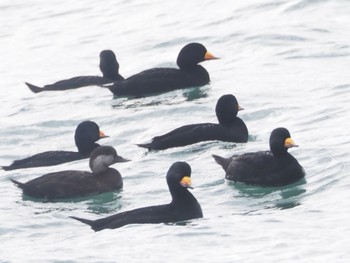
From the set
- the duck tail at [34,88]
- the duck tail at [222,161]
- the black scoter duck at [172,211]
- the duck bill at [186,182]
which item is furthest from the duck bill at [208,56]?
the duck bill at [186,182]

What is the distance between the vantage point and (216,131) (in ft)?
71.5

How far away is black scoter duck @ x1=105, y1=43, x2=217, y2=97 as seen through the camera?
25297 mm

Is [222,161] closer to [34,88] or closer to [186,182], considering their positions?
[186,182]

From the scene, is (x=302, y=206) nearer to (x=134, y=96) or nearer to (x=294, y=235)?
(x=294, y=235)

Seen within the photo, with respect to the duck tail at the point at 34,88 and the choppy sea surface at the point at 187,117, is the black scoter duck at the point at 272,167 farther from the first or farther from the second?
the duck tail at the point at 34,88

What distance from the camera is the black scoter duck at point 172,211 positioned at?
17438 millimetres

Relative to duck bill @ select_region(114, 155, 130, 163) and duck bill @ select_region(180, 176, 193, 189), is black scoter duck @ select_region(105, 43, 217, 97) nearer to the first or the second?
duck bill @ select_region(114, 155, 130, 163)

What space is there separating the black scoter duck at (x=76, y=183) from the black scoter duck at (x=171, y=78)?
5.39 metres

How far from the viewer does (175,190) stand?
58.7 ft

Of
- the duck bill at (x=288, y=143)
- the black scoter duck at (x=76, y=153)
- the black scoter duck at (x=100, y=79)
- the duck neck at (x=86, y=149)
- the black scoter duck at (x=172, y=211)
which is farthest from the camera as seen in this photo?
the black scoter duck at (x=100, y=79)

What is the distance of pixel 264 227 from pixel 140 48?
12.9 m

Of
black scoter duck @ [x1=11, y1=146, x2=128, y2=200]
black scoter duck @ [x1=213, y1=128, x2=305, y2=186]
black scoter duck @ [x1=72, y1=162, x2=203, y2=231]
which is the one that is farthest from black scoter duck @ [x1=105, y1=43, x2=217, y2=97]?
black scoter duck @ [x1=72, y1=162, x2=203, y2=231]

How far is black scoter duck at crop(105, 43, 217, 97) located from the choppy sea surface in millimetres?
162

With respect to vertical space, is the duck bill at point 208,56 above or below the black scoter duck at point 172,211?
above
